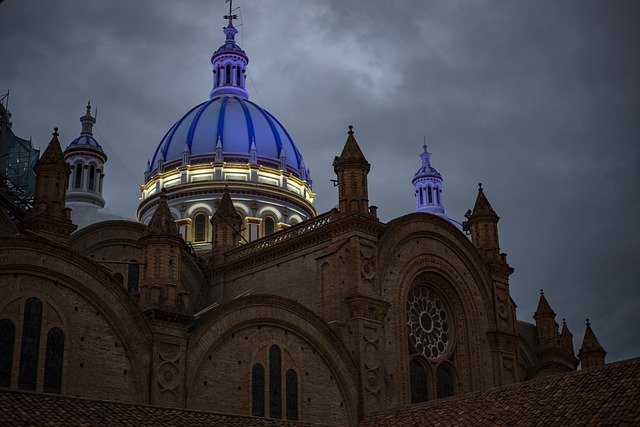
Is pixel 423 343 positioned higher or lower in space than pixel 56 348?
higher

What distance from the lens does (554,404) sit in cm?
3269

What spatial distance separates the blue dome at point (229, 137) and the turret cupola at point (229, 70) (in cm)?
346

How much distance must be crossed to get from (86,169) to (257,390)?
26.2 meters

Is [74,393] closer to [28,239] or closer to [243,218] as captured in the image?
[28,239]

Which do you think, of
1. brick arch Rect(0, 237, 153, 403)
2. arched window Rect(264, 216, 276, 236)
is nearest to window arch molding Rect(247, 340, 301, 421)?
brick arch Rect(0, 237, 153, 403)

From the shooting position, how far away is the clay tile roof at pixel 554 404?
3039 cm

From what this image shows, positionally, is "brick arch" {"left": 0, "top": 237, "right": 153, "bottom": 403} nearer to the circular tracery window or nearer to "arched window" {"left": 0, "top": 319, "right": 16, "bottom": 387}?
"arched window" {"left": 0, "top": 319, "right": 16, "bottom": 387}

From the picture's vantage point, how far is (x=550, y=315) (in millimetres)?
61969

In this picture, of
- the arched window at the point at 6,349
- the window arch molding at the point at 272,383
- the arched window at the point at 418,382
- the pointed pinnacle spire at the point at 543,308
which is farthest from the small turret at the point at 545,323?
the arched window at the point at 6,349

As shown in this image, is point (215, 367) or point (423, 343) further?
point (423, 343)

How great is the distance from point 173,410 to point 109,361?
4377 mm

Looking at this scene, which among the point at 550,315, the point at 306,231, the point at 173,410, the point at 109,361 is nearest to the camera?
the point at 173,410

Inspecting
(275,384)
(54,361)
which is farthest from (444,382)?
(54,361)

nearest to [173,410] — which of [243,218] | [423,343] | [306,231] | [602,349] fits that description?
[306,231]
